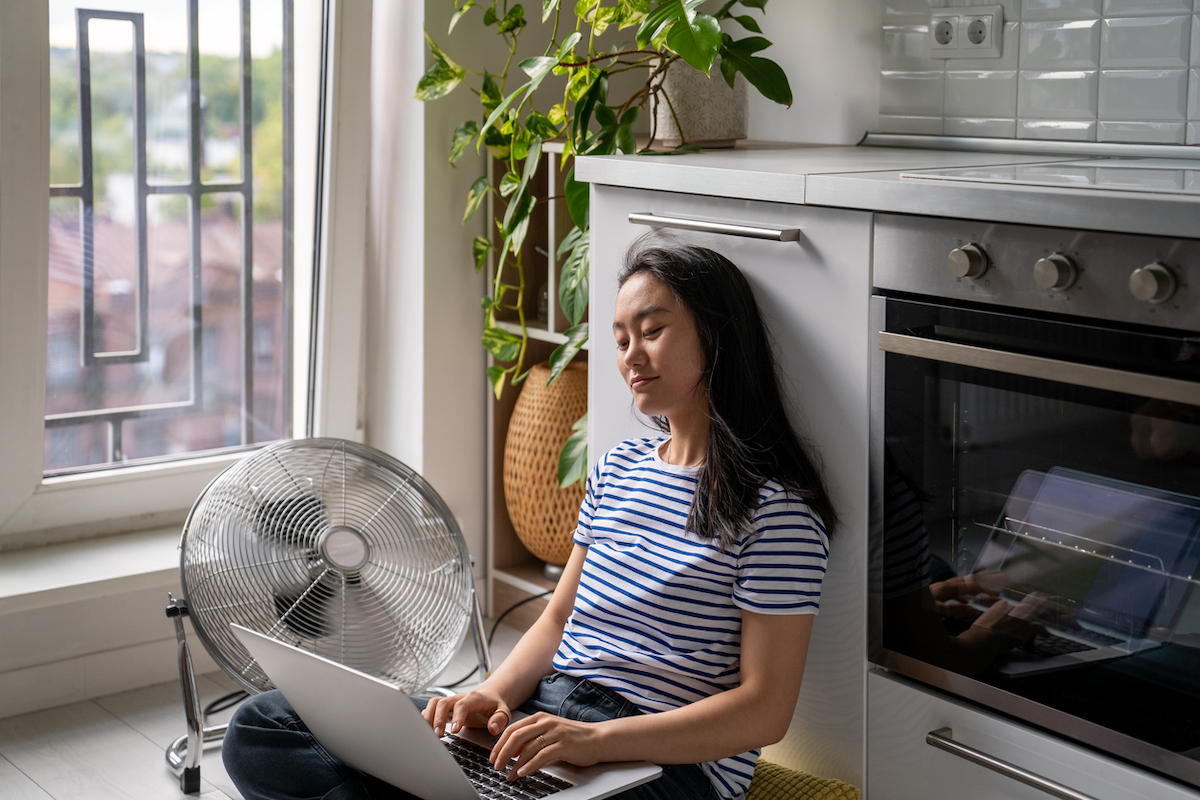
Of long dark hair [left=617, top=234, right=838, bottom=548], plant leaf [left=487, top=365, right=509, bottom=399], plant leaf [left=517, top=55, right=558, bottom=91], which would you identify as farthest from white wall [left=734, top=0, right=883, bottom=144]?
long dark hair [left=617, top=234, right=838, bottom=548]

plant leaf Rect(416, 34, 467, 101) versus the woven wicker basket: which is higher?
plant leaf Rect(416, 34, 467, 101)

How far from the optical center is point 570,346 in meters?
2.13

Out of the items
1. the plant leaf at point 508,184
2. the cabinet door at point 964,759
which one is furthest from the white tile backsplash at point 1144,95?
the plant leaf at point 508,184

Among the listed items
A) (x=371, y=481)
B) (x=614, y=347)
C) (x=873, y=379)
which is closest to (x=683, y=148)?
(x=614, y=347)

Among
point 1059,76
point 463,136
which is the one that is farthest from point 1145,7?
point 463,136

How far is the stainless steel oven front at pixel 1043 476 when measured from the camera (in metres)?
1.05

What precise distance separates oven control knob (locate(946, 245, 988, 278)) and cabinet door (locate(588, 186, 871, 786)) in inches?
5.0

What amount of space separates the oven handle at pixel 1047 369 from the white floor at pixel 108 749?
4.13 feet

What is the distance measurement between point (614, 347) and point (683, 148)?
0.37m

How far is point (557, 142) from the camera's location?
→ 7.26 ft

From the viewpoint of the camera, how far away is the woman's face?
4.48ft

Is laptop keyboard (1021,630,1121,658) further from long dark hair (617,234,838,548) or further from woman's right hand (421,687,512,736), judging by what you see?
woman's right hand (421,687,512,736)

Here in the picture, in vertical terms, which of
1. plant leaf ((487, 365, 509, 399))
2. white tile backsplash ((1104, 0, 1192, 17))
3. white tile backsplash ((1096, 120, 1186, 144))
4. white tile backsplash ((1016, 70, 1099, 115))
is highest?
white tile backsplash ((1104, 0, 1192, 17))

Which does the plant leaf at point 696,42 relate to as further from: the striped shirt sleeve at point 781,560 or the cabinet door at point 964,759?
the cabinet door at point 964,759
